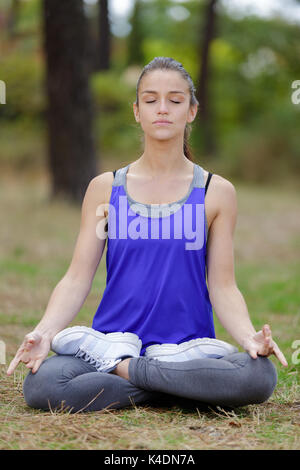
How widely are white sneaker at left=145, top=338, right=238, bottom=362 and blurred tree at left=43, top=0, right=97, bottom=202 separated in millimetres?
6450

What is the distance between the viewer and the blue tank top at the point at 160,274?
288 cm

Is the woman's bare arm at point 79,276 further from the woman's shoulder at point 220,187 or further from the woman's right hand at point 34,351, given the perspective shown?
the woman's shoulder at point 220,187

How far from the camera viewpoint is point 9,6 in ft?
77.5

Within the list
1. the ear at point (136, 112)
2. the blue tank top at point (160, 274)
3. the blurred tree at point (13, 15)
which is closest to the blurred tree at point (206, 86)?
the blurred tree at point (13, 15)

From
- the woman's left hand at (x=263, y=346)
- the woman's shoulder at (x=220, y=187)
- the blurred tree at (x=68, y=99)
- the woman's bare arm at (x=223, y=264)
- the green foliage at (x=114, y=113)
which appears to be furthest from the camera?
the green foliage at (x=114, y=113)

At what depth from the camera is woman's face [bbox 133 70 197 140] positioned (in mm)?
2918

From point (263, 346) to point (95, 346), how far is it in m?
0.68

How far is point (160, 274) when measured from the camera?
2.90 m

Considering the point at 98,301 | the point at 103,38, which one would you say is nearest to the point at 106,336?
the point at 98,301

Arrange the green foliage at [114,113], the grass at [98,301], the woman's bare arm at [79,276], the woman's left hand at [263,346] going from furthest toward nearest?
the green foliage at [114,113] → the woman's bare arm at [79,276] → the woman's left hand at [263,346] → the grass at [98,301]

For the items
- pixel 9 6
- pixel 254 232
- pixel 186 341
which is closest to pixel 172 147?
pixel 186 341

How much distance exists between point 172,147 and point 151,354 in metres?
0.89

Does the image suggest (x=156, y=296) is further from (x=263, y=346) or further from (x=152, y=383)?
(x=263, y=346)

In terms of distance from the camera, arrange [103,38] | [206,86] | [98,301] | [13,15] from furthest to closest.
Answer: [13,15] → [206,86] → [103,38] → [98,301]
